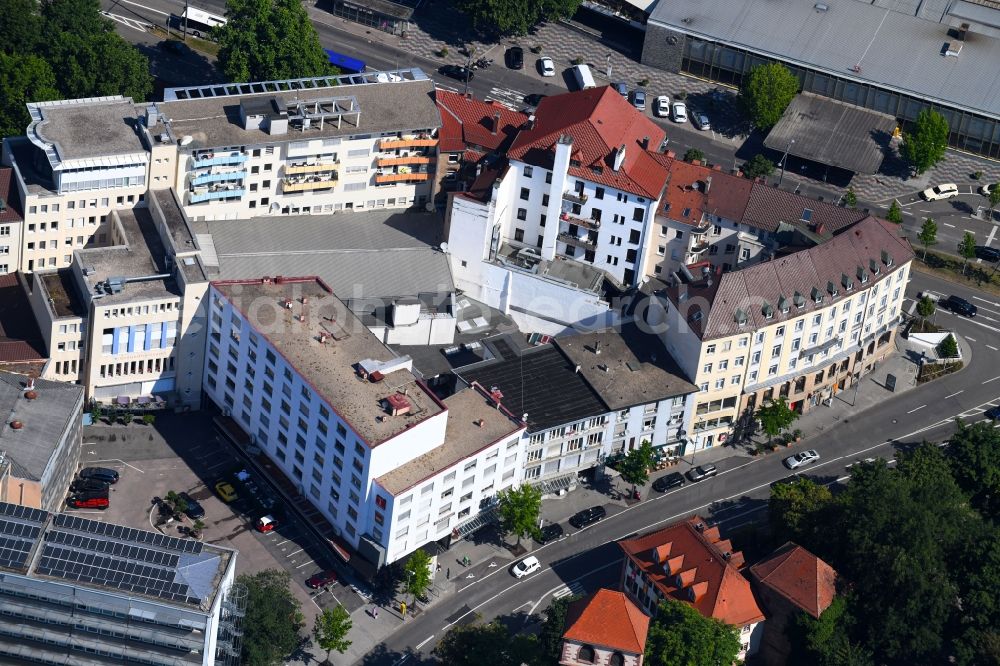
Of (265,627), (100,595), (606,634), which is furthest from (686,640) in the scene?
(100,595)

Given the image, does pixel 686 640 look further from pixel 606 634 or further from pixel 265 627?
pixel 265 627

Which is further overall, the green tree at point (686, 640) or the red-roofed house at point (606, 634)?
the green tree at point (686, 640)

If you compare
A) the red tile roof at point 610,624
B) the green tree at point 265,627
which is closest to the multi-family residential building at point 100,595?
the green tree at point 265,627

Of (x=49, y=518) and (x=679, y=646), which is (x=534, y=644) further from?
(x=49, y=518)

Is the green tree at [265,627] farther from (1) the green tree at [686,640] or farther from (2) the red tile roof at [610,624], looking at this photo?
(1) the green tree at [686,640]

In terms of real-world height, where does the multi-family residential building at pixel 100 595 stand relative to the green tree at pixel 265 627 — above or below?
above

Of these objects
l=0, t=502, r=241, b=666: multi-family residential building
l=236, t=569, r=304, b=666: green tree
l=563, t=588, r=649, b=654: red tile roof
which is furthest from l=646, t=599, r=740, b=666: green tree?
l=0, t=502, r=241, b=666: multi-family residential building

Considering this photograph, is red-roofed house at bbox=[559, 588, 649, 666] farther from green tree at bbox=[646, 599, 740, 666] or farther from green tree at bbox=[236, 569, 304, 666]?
green tree at bbox=[236, 569, 304, 666]
